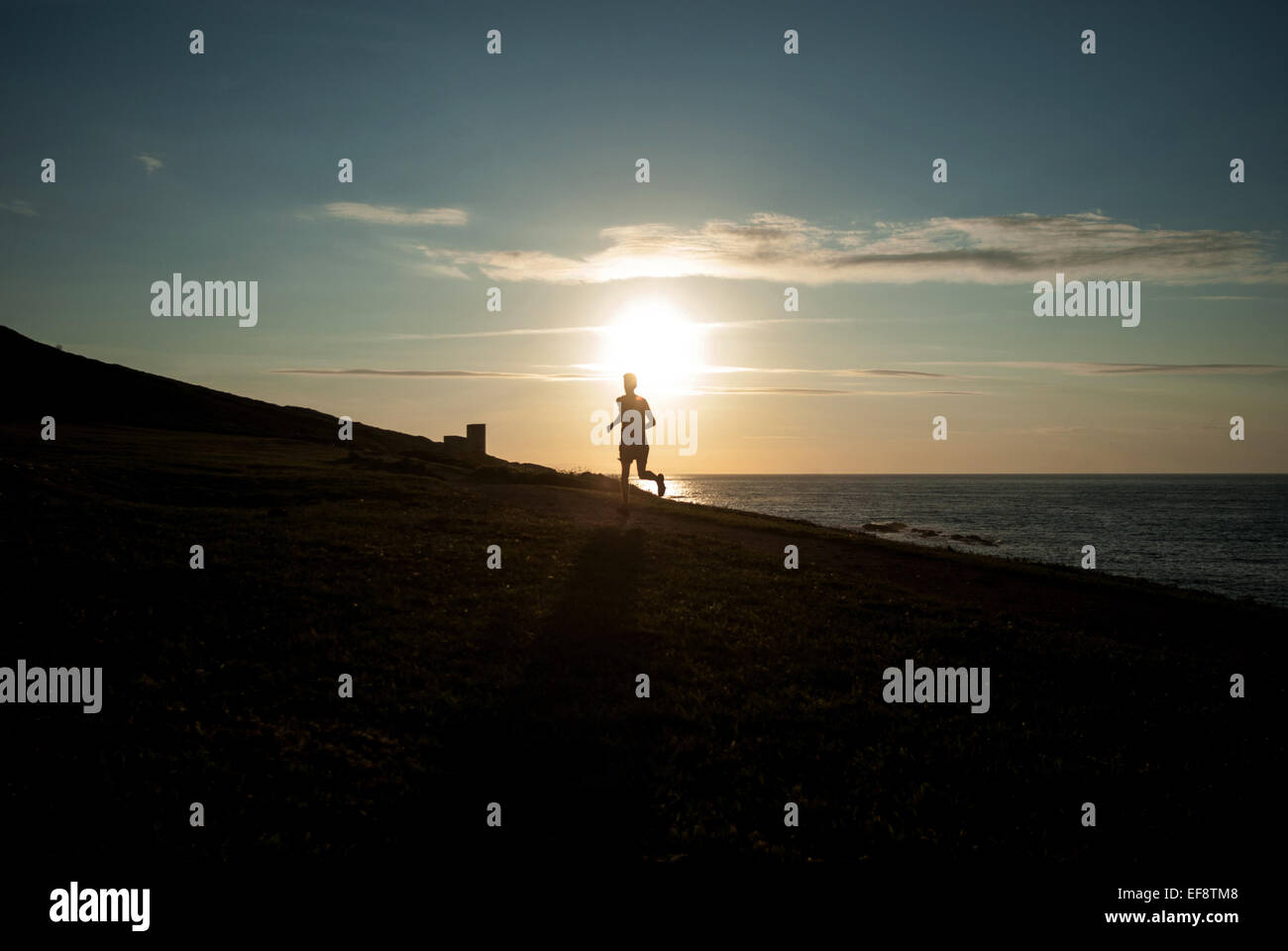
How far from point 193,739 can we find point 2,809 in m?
1.47

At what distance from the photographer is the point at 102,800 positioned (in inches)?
237

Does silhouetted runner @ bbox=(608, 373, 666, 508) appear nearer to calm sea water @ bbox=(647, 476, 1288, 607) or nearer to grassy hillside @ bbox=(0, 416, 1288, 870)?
grassy hillside @ bbox=(0, 416, 1288, 870)

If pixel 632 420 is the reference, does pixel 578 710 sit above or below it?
below

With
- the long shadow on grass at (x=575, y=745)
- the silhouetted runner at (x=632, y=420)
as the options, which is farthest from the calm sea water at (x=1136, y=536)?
the long shadow on grass at (x=575, y=745)

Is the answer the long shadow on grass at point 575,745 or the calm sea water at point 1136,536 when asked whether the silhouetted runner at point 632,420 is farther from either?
the calm sea water at point 1136,536

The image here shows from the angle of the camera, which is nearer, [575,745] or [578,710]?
[575,745]

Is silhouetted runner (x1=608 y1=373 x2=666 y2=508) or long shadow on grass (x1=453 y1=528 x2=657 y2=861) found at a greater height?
silhouetted runner (x1=608 y1=373 x2=666 y2=508)
